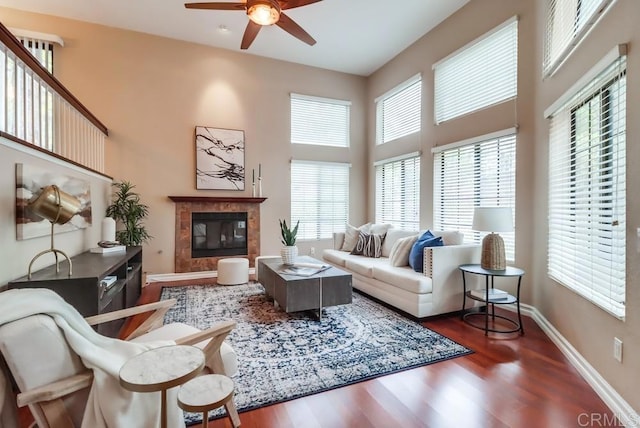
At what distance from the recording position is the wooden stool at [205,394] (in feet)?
3.96

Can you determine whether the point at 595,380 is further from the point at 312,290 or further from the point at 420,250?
the point at 312,290

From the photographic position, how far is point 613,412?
184cm

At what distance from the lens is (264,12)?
9.55 feet

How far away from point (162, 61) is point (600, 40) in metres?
5.66

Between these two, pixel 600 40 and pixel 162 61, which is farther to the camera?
pixel 162 61

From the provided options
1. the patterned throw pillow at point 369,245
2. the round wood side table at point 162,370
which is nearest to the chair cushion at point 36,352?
the round wood side table at point 162,370

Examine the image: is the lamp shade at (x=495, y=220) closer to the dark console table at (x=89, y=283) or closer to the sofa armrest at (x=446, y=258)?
the sofa armrest at (x=446, y=258)

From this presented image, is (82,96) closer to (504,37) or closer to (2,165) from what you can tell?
(2,165)

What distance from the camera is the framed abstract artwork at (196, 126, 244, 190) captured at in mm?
5531

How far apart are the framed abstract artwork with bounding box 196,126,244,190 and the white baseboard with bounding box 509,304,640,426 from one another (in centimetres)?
483

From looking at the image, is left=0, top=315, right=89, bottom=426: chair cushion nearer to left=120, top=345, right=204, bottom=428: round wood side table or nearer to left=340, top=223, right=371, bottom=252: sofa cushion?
left=120, top=345, right=204, bottom=428: round wood side table

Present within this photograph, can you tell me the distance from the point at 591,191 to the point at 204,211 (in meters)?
5.12

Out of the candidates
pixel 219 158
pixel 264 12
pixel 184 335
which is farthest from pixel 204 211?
pixel 184 335

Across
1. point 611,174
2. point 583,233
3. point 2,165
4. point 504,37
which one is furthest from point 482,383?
point 504,37
